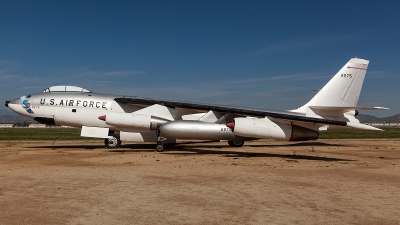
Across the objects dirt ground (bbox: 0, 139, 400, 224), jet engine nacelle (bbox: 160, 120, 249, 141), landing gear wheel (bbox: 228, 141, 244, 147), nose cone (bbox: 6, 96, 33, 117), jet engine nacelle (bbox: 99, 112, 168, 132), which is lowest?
dirt ground (bbox: 0, 139, 400, 224)

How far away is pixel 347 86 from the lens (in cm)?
2442

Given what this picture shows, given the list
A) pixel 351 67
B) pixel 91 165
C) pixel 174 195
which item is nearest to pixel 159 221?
pixel 174 195

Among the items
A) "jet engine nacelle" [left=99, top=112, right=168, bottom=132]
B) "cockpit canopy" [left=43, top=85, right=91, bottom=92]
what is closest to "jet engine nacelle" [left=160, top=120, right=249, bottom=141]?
"jet engine nacelle" [left=99, top=112, right=168, bottom=132]

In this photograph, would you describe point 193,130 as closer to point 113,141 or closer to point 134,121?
point 134,121

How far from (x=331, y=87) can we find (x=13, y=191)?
21.7 meters

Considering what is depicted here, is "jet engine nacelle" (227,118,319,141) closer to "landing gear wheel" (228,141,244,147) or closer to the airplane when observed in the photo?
the airplane

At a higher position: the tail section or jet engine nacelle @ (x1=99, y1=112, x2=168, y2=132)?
the tail section

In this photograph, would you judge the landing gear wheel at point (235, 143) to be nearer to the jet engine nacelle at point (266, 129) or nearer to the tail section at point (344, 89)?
the tail section at point (344, 89)

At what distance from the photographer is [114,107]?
21.4 m

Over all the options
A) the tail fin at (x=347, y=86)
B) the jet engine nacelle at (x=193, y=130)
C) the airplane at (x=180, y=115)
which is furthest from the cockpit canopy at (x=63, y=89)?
the tail fin at (x=347, y=86)

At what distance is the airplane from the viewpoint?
17.8 meters

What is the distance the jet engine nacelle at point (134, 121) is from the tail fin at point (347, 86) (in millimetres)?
11984

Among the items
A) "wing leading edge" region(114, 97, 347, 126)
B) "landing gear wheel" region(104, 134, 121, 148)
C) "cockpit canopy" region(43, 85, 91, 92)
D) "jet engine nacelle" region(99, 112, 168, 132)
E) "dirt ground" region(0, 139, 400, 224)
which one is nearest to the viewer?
"dirt ground" region(0, 139, 400, 224)

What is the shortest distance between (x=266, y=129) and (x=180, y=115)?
6.10 m
